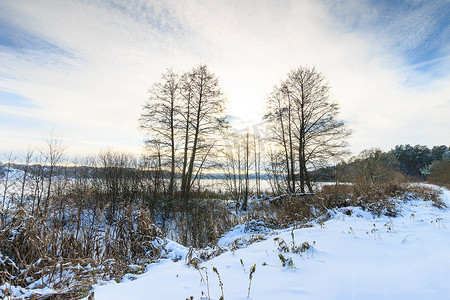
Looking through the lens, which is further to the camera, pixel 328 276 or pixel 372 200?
pixel 372 200

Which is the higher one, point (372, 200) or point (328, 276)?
point (372, 200)

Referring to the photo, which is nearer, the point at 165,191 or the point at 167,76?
the point at 165,191

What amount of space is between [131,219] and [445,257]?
5934 mm

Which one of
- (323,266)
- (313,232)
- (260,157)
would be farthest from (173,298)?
(260,157)

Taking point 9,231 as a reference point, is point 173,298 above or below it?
below

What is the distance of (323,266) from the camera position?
107 inches

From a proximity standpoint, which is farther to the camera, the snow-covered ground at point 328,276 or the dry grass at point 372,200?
the dry grass at point 372,200

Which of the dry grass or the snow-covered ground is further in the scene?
the dry grass

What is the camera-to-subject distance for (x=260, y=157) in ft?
124

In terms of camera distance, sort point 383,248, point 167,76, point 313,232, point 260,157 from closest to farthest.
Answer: point 383,248 < point 313,232 < point 167,76 < point 260,157

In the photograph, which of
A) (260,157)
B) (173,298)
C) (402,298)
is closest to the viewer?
(402,298)

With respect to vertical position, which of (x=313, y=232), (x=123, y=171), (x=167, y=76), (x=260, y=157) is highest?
(x=167, y=76)

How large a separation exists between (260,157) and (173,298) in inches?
1427

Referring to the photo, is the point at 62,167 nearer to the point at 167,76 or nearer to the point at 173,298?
the point at 167,76
